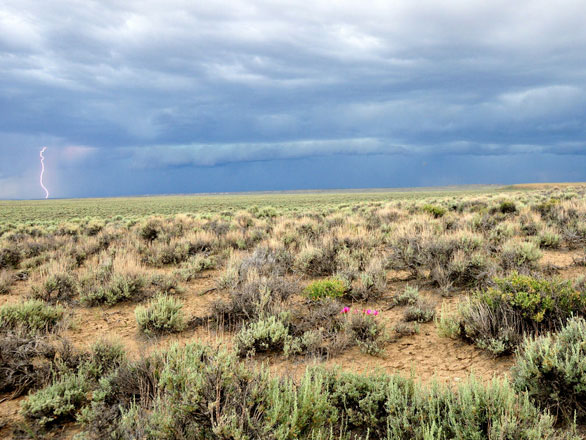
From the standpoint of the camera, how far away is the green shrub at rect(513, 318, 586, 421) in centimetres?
305

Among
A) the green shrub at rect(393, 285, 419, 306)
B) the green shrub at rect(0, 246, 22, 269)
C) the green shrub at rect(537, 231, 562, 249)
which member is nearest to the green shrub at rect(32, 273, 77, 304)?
the green shrub at rect(0, 246, 22, 269)

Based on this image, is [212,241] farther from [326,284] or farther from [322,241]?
[326,284]

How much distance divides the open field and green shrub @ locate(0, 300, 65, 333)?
3cm

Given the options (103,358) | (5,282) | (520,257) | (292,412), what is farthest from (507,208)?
(5,282)

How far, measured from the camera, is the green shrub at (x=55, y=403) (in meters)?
3.53

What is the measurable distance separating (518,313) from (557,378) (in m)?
1.51

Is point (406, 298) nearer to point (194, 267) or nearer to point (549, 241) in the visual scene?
point (194, 267)

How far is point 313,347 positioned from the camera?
4680mm

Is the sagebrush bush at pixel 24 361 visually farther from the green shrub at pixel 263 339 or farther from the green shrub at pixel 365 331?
the green shrub at pixel 365 331

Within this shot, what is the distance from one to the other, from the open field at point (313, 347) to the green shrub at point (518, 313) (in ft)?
0.07

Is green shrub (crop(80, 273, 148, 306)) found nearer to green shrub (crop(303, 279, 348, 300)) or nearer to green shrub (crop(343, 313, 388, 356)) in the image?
green shrub (crop(303, 279, 348, 300))

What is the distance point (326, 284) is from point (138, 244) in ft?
25.0

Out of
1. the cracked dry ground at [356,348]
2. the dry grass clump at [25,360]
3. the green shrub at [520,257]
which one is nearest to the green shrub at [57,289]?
the cracked dry ground at [356,348]

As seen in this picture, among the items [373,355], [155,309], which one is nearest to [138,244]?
[155,309]
